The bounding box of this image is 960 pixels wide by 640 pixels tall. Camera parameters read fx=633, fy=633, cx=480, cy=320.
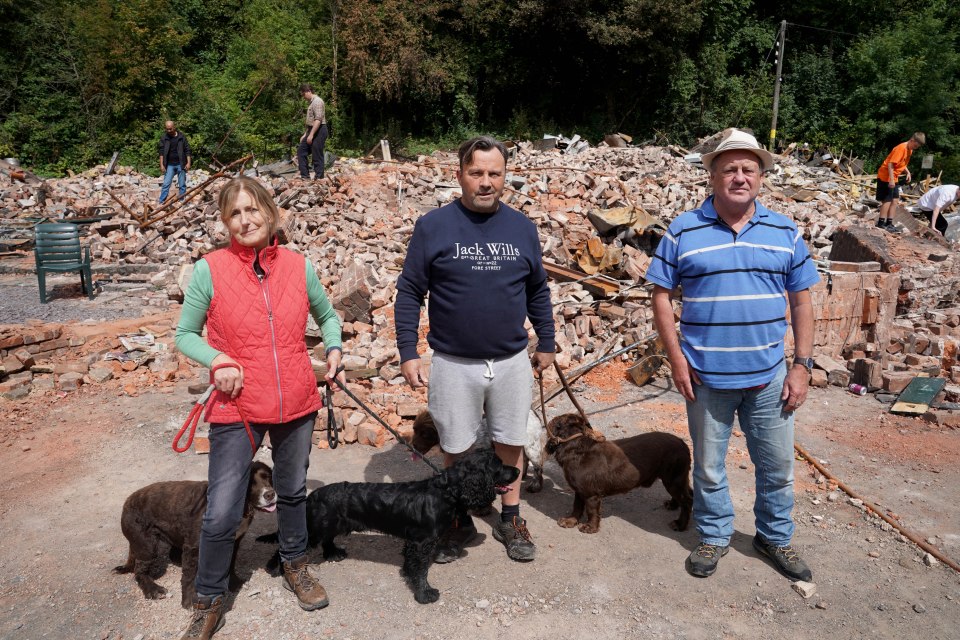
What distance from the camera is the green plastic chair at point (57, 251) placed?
1002 centimetres

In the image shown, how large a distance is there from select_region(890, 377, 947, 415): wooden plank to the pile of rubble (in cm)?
20

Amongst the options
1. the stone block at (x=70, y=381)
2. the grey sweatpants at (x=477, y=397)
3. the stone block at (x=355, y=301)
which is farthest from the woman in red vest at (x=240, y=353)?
the stone block at (x=355, y=301)

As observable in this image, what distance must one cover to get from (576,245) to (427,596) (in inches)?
283

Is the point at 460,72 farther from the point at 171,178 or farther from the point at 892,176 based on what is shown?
the point at 892,176

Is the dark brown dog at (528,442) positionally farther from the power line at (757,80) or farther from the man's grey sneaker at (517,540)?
the power line at (757,80)

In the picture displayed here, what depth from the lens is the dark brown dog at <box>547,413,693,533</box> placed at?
3844 millimetres

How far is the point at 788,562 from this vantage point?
11.3 feet

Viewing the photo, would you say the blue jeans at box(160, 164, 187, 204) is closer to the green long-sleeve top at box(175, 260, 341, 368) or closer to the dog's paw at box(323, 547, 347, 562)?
the dog's paw at box(323, 547, 347, 562)

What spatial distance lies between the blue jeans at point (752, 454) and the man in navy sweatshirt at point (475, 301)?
97 centimetres

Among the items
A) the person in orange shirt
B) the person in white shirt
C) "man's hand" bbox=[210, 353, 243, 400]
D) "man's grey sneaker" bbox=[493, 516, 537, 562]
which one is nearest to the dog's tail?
"man's grey sneaker" bbox=[493, 516, 537, 562]

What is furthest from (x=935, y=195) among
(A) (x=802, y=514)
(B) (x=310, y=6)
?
(B) (x=310, y=6)

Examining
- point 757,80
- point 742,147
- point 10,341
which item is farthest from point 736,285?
point 757,80

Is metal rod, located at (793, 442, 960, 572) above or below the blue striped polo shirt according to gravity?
below

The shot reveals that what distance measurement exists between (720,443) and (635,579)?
0.89 meters
